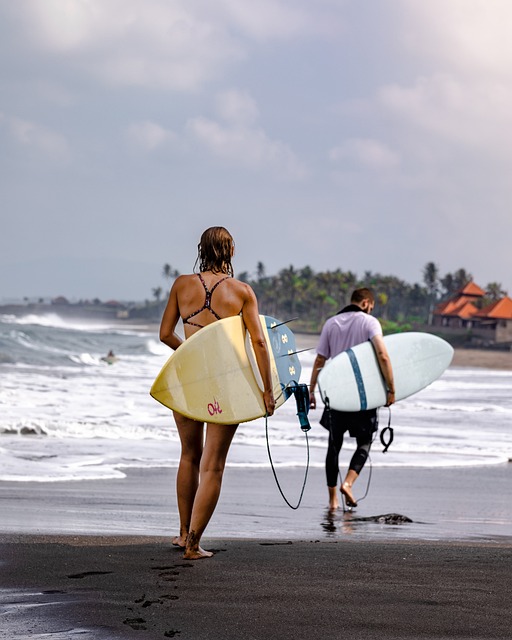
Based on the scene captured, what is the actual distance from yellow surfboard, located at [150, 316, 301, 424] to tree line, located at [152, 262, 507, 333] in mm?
126247

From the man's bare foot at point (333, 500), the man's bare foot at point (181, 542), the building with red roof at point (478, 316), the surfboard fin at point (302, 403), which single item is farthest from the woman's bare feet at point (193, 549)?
the building with red roof at point (478, 316)

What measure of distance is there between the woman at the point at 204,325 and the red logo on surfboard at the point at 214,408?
57mm

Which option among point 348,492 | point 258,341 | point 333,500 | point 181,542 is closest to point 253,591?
point 181,542

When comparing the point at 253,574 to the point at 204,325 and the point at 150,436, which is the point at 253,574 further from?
the point at 150,436

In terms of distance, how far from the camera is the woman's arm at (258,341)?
4258 millimetres

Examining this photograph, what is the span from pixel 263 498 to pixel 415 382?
1600 millimetres

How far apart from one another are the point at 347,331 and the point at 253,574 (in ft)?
10.4

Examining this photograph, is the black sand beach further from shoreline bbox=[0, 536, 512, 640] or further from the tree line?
the tree line

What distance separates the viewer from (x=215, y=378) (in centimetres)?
439

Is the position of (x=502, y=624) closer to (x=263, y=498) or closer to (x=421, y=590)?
(x=421, y=590)

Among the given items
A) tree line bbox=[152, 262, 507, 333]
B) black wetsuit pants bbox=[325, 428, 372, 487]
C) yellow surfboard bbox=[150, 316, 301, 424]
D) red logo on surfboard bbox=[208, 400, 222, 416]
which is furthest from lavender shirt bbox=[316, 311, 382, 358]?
tree line bbox=[152, 262, 507, 333]

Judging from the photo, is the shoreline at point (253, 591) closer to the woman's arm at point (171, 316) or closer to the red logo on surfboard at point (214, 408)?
the red logo on surfboard at point (214, 408)

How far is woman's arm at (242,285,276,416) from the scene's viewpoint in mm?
4258

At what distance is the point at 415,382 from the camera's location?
7.77 meters
